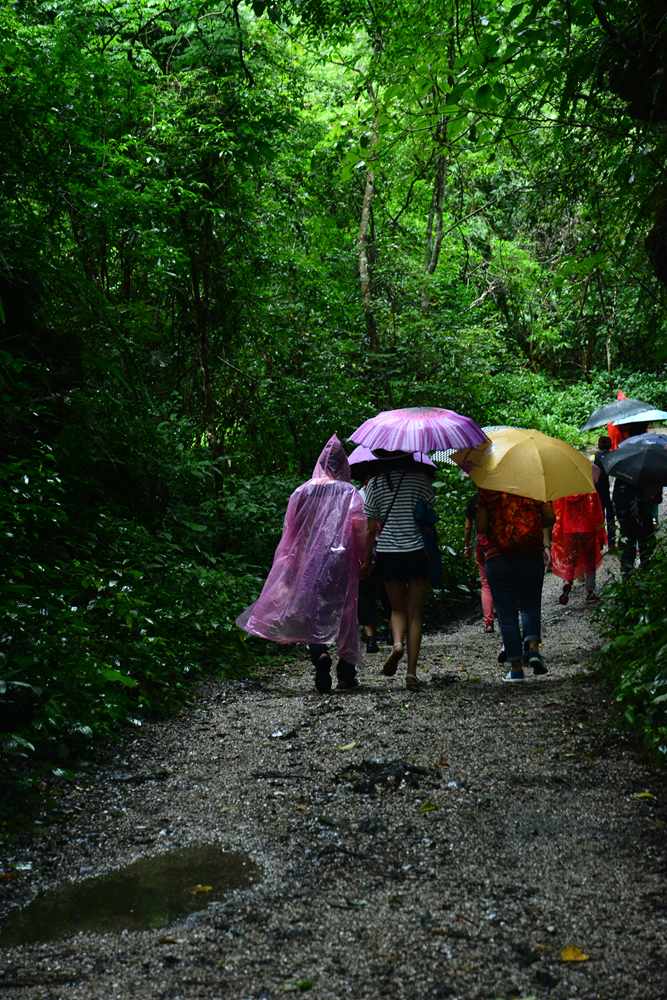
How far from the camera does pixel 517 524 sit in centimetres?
644

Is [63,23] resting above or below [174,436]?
above

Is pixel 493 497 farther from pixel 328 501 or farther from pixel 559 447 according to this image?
pixel 328 501

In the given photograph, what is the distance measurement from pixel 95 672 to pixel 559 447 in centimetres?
422

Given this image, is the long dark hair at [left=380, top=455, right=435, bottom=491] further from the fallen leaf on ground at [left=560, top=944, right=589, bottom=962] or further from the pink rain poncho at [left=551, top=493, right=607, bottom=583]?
the fallen leaf on ground at [left=560, top=944, right=589, bottom=962]

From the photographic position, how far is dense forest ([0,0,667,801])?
462cm

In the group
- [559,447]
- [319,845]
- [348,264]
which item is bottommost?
[319,845]

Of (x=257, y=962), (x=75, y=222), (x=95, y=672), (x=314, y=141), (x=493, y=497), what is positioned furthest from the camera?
(x=314, y=141)

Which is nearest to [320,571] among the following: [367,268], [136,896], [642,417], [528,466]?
[528,466]

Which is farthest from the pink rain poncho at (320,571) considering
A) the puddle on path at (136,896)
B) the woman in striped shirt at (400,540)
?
the puddle on path at (136,896)

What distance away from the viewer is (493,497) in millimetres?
6551

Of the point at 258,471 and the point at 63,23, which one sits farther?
the point at 258,471

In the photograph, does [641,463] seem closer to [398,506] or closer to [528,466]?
[528,466]

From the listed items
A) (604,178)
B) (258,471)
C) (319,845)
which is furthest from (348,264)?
(319,845)

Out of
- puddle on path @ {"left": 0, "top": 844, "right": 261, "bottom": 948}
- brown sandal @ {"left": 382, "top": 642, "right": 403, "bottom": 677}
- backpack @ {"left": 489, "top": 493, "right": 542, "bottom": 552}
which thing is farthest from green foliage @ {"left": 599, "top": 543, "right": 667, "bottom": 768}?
puddle on path @ {"left": 0, "top": 844, "right": 261, "bottom": 948}
